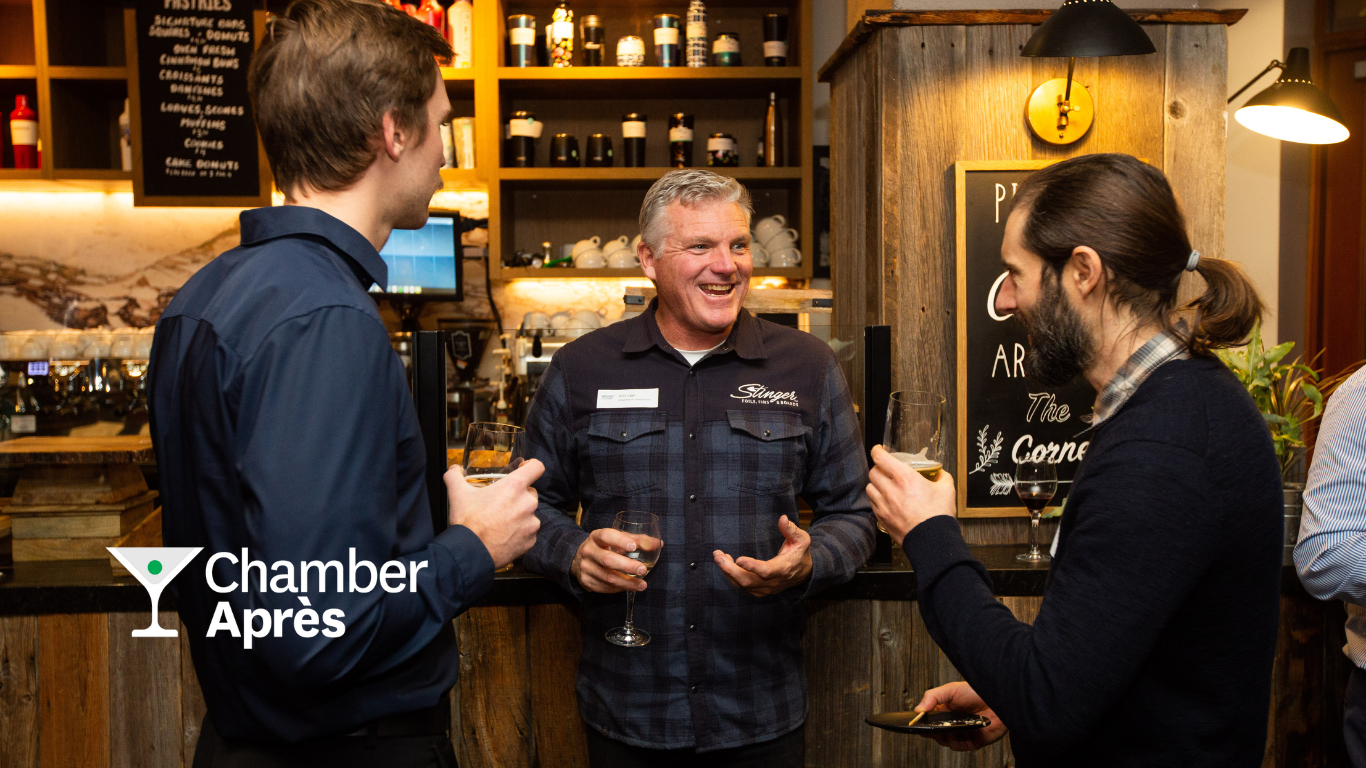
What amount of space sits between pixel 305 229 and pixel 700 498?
932mm

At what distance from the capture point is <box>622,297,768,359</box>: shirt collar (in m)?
1.84

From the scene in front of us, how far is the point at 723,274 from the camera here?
182 centimetres

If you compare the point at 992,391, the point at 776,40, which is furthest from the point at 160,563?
the point at 776,40

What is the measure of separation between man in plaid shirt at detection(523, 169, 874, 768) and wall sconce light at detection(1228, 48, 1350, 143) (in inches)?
72.0

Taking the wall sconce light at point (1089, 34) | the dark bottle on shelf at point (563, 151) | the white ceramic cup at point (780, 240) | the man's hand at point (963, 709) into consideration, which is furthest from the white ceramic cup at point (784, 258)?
the man's hand at point (963, 709)

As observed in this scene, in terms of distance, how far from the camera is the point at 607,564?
151cm

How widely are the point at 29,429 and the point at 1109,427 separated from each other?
2995mm

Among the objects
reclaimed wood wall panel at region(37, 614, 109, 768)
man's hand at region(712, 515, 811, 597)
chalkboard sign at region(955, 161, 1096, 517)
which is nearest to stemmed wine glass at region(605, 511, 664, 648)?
man's hand at region(712, 515, 811, 597)

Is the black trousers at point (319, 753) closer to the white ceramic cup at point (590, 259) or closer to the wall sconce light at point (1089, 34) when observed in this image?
the wall sconce light at point (1089, 34)

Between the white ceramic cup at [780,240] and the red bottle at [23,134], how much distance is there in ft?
9.74

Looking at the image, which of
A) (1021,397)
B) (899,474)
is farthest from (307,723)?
(1021,397)

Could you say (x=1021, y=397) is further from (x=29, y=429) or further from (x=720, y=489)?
(x=29, y=429)

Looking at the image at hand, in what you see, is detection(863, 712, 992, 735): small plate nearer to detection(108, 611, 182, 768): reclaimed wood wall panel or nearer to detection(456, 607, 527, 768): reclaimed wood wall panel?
detection(456, 607, 527, 768): reclaimed wood wall panel

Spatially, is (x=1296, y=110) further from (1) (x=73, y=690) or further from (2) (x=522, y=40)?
(1) (x=73, y=690)
